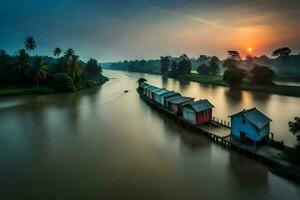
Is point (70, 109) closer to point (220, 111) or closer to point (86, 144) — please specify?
point (86, 144)

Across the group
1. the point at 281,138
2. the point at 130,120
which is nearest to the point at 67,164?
the point at 130,120

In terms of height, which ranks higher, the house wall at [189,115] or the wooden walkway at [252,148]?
the house wall at [189,115]

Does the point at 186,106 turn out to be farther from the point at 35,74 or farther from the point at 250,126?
the point at 35,74

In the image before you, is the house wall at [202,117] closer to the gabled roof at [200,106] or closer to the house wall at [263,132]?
the gabled roof at [200,106]

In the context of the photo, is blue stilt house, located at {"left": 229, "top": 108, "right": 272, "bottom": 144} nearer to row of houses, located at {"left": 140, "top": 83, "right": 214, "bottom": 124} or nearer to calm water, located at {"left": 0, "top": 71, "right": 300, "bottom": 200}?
calm water, located at {"left": 0, "top": 71, "right": 300, "bottom": 200}

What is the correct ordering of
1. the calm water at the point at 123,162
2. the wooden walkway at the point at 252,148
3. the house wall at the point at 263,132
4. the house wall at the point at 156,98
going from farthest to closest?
1. the house wall at the point at 156,98
2. the house wall at the point at 263,132
3. the wooden walkway at the point at 252,148
4. the calm water at the point at 123,162

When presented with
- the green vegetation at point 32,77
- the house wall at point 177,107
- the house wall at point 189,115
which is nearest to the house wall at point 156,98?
the house wall at point 177,107
